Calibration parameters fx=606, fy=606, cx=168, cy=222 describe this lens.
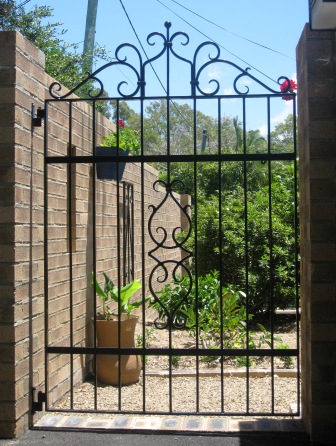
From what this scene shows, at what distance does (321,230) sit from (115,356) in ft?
7.28

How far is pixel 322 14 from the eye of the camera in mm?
3025

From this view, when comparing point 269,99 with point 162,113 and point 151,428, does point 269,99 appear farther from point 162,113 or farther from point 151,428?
point 162,113

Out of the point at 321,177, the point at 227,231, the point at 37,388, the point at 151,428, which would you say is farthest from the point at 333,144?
the point at 227,231

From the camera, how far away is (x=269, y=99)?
359cm

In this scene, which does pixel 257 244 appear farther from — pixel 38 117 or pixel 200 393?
pixel 38 117

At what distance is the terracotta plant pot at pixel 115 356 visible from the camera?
4.78 m

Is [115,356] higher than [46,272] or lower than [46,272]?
lower

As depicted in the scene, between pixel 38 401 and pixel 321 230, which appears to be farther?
pixel 38 401

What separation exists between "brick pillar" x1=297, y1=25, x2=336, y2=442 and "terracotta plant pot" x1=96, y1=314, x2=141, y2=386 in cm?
187

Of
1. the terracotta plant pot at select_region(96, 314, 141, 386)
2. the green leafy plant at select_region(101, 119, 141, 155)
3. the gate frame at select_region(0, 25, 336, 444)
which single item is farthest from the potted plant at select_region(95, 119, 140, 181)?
the gate frame at select_region(0, 25, 336, 444)

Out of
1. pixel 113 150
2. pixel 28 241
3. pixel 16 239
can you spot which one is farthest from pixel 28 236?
pixel 113 150

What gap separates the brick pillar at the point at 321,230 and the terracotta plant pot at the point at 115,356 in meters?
1.87

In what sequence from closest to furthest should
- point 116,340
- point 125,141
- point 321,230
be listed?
point 321,230 < point 116,340 < point 125,141

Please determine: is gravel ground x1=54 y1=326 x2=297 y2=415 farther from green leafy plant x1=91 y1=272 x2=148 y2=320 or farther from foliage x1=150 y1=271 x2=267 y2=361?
green leafy plant x1=91 y1=272 x2=148 y2=320
